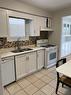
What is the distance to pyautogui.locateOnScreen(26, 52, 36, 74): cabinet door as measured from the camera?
281 cm

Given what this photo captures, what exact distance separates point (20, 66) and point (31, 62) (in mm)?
461

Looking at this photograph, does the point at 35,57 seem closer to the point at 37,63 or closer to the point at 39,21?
the point at 37,63

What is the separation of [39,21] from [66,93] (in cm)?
260

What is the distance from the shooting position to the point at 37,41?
3646 millimetres

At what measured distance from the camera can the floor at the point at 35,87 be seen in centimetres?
210

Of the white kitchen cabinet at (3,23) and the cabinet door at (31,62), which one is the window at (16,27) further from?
the cabinet door at (31,62)

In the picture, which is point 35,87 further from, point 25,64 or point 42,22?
point 42,22

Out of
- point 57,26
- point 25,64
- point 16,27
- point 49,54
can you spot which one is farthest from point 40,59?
point 57,26

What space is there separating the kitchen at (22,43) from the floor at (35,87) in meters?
0.10

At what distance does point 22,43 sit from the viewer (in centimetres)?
325

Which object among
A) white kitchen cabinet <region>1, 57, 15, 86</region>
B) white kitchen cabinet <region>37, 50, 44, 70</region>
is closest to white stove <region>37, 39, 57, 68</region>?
white kitchen cabinet <region>37, 50, 44, 70</region>

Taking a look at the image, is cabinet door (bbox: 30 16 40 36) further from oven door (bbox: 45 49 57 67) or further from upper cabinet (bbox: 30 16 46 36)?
oven door (bbox: 45 49 57 67)

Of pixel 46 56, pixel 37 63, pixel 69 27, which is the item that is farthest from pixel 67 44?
pixel 37 63

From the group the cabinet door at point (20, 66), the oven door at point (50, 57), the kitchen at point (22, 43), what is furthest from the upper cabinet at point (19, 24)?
the oven door at point (50, 57)
